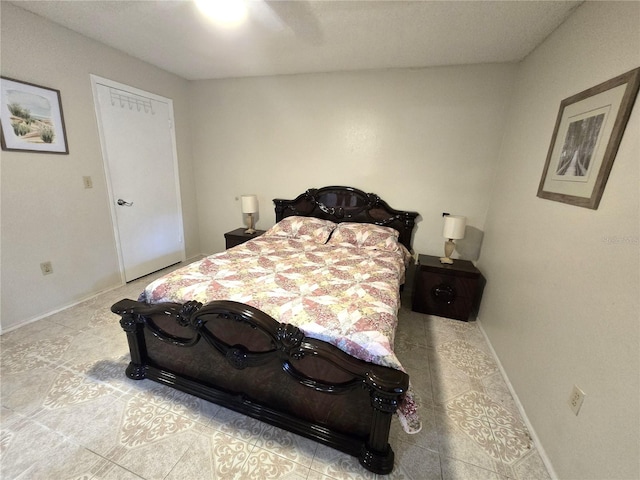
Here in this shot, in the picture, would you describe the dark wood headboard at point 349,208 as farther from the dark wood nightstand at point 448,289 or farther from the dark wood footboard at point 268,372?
the dark wood footboard at point 268,372

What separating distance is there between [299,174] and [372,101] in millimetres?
1136

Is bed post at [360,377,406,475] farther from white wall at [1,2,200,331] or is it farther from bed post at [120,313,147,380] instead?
white wall at [1,2,200,331]

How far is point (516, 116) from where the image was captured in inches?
92.4

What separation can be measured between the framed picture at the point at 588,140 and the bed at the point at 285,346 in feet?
3.56

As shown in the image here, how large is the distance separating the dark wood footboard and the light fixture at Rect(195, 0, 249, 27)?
1.92 m

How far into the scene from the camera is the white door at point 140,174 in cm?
267

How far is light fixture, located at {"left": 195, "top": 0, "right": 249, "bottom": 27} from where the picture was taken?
5.78 ft

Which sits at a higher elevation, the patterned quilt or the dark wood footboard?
the patterned quilt

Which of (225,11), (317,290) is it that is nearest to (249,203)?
(225,11)

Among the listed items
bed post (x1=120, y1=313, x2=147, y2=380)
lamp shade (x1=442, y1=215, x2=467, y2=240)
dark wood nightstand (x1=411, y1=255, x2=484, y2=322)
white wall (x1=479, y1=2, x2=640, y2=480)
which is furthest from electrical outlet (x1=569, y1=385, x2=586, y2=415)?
bed post (x1=120, y1=313, x2=147, y2=380)

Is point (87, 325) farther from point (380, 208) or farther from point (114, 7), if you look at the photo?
point (380, 208)

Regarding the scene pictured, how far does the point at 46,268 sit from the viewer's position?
231 cm

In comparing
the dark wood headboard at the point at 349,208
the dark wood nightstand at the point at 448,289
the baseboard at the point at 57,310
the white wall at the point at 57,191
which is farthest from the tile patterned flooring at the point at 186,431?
the dark wood headboard at the point at 349,208

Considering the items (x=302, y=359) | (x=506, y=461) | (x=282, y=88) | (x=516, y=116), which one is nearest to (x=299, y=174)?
(x=282, y=88)
